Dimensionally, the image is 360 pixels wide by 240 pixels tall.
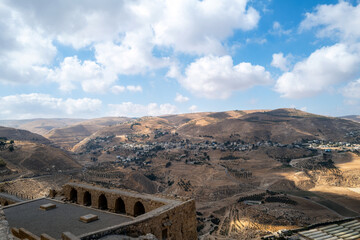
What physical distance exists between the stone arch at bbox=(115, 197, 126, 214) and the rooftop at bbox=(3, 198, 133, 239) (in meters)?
0.80

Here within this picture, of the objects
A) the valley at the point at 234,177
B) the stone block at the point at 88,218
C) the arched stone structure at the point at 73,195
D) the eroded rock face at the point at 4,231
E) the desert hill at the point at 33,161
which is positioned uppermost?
the eroded rock face at the point at 4,231

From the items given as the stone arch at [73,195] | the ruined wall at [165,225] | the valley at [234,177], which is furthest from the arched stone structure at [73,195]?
the valley at [234,177]

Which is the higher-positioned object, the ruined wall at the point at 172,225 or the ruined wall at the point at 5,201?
the ruined wall at the point at 172,225

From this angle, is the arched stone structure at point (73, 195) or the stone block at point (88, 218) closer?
the stone block at point (88, 218)

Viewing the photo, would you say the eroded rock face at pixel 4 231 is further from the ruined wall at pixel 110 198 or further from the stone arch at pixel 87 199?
the stone arch at pixel 87 199

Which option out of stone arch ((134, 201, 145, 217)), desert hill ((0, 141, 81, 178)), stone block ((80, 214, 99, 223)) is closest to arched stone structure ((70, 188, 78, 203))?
stone block ((80, 214, 99, 223))

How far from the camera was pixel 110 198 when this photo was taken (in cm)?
1455

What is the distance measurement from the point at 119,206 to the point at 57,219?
3514 mm

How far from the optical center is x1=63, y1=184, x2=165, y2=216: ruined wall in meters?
12.8

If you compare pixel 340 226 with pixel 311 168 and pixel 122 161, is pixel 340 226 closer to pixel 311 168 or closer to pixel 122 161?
pixel 311 168

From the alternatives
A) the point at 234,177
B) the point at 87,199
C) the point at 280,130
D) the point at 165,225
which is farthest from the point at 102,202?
the point at 280,130

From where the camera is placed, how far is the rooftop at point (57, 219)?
443 inches

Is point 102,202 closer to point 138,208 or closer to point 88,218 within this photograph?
point 138,208

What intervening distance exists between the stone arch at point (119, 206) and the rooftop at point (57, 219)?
0.80 m
